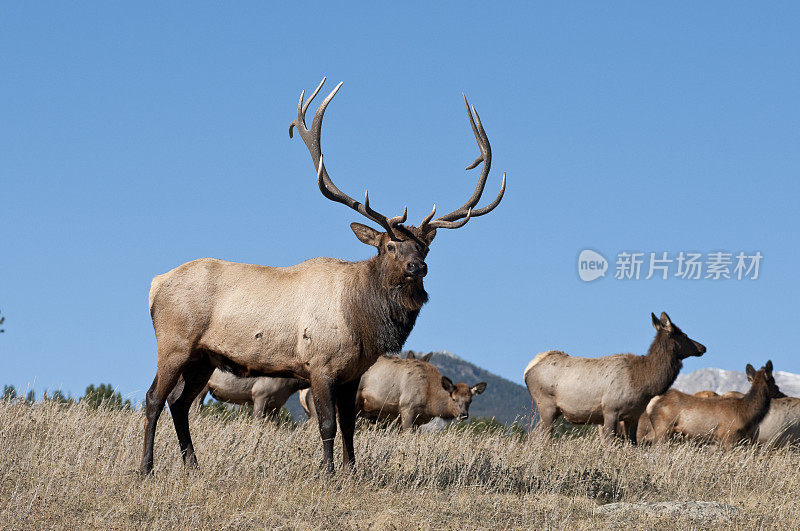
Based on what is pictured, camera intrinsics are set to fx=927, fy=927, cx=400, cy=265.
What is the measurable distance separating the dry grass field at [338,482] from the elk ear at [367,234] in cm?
234

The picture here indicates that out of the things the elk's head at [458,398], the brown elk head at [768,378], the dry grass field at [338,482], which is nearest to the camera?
the dry grass field at [338,482]

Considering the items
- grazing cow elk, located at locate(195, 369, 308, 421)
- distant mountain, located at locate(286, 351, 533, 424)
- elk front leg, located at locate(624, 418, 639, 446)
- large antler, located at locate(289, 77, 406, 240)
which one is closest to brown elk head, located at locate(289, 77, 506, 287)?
large antler, located at locate(289, 77, 406, 240)

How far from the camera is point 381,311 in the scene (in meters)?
9.43

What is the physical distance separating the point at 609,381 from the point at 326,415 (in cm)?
794

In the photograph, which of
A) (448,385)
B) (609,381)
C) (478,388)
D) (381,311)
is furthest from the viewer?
(478,388)

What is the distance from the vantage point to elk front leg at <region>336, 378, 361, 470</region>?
373 inches

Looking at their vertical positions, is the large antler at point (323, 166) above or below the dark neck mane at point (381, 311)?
above

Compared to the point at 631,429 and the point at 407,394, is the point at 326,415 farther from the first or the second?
the point at 631,429

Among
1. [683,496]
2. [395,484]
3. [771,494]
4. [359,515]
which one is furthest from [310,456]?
[771,494]

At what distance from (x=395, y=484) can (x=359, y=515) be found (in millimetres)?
1283

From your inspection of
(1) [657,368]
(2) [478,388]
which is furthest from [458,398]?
(1) [657,368]

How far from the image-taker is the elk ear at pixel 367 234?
973 cm

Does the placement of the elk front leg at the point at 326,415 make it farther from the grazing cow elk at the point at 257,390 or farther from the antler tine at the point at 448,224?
the grazing cow elk at the point at 257,390

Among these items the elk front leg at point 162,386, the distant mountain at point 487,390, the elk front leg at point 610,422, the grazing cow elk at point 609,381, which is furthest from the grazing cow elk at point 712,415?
the distant mountain at point 487,390
